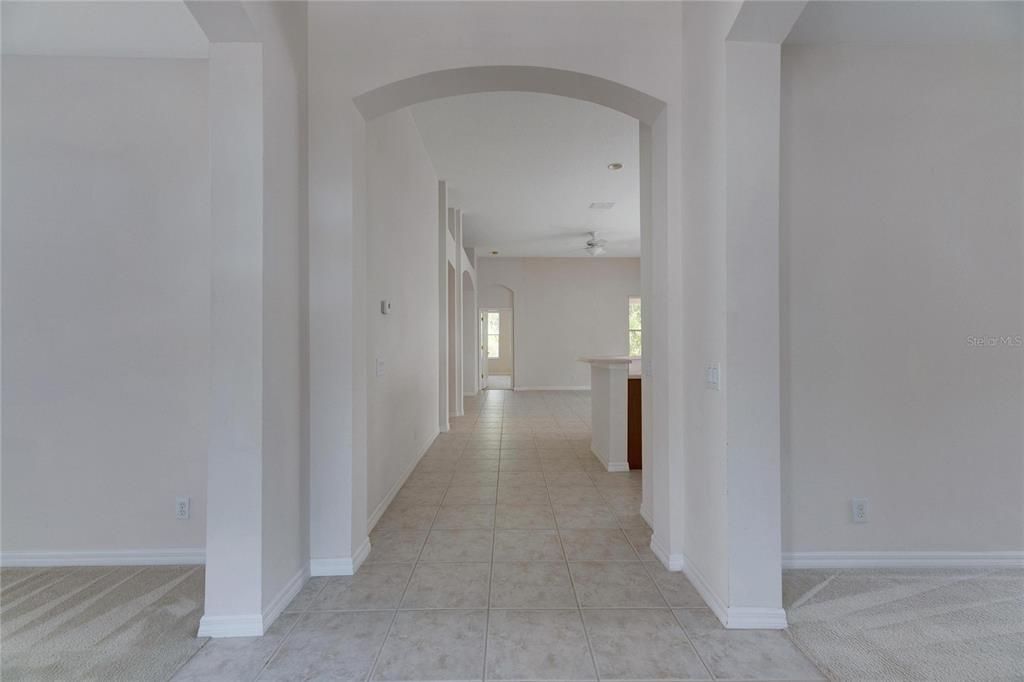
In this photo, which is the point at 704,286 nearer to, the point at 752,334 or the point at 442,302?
the point at 752,334

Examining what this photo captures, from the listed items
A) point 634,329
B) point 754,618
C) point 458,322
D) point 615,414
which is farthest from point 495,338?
point 754,618

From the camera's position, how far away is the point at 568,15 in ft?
7.57

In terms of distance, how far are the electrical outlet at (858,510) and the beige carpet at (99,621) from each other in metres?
3.00

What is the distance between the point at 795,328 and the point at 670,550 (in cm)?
130

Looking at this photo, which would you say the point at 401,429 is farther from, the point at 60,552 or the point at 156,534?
the point at 60,552

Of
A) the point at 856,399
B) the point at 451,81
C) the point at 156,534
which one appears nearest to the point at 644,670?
the point at 856,399

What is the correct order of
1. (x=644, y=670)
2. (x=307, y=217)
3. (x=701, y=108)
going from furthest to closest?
(x=307, y=217), (x=701, y=108), (x=644, y=670)

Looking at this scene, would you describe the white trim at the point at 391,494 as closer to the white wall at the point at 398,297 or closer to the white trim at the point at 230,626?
the white wall at the point at 398,297

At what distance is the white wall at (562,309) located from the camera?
36.7 feet

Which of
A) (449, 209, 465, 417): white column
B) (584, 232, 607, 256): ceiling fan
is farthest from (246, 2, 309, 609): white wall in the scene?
(584, 232, 607, 256): ceiling fan

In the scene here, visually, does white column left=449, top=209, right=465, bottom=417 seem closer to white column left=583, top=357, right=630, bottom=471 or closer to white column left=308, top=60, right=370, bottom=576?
white column left=583, top=357, right=630, bottom=471

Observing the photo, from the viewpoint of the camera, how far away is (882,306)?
235 cm

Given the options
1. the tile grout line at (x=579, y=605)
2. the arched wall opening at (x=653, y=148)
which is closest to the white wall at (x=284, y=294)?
the arched wall opening at (x=653, y=148)

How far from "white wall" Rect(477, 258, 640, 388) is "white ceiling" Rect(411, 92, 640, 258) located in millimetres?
2407
